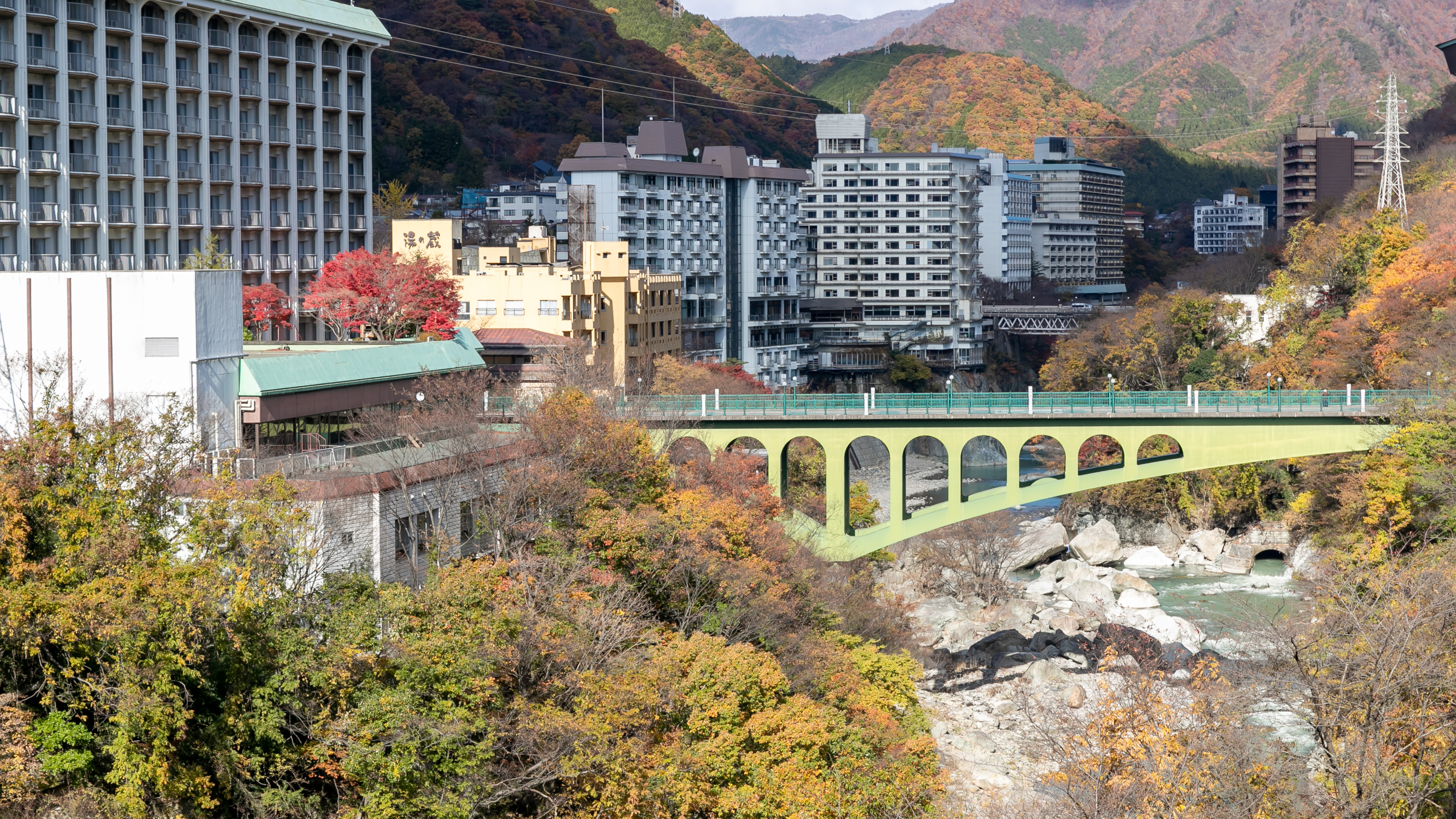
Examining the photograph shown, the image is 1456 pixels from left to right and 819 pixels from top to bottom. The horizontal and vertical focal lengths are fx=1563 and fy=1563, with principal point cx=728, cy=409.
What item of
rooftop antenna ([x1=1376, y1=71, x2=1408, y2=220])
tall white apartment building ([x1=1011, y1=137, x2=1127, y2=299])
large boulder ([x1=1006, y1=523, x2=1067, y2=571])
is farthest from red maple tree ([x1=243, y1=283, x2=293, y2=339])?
tall white apartment building ([x1=1011, y1=137, x2=1127, y2=299])

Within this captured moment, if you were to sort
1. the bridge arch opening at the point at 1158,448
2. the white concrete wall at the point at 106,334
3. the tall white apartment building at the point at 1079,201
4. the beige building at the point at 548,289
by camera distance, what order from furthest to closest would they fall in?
1. the tall white apartment building at the point at 1079,201
2. the bridge arch opening at the point at 1158,448
3. the beige building at the point at 548,289
4. the white concrete wall at the point at 106,334

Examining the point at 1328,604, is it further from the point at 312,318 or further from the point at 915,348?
the point at 915,348

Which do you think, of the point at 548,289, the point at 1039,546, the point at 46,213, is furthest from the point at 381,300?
the point at 1039,546

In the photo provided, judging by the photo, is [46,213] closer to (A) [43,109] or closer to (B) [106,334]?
(A) [43,109]

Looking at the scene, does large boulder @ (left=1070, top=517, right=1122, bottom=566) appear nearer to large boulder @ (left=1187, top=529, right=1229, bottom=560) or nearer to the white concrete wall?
large boulder @ (left=1187, top=529, right=1229, bottom=560)

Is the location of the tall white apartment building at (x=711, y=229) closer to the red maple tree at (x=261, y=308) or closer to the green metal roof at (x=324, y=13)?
the green metal roof at (x=324, y=13)

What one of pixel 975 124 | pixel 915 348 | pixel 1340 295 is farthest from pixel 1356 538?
pixel 975 124

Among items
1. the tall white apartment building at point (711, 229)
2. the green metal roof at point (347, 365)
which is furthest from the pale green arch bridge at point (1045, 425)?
the tall white apartment building at point (711, 229)

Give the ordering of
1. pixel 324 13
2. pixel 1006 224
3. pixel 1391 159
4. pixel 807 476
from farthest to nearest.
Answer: pixel 1006 224 → pixel 1391 159 → pixel 324 13 → pixel 807 476
